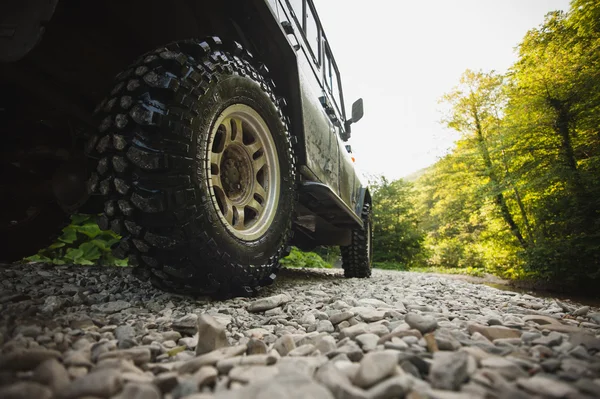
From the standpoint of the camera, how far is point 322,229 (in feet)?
12.0

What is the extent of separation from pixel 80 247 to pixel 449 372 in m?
3.53

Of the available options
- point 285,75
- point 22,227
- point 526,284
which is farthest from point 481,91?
point 22,227

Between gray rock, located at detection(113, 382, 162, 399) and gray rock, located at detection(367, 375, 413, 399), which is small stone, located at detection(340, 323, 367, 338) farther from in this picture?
Answer: gray rock, located at detection(113, 382, 162, 399)

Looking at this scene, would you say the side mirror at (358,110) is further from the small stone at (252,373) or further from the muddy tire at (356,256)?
the small stone at (252,373)

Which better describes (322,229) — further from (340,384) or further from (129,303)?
(340,384)

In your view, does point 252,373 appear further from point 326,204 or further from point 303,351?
point 326,204

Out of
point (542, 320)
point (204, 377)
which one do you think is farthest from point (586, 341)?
point (204, 377)

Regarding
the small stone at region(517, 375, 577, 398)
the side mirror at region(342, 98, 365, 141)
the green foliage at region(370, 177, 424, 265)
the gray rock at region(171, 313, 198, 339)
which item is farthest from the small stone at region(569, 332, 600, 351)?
the green foliage at region(370, 177, 424, 265)

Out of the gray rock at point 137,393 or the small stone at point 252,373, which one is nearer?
the gray rock at point 137,393

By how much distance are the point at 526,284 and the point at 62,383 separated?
839 centimetres

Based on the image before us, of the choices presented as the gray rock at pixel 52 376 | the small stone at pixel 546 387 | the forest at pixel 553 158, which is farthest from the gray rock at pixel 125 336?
the forest at pixel 553 158

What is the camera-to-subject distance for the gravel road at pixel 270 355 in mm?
542

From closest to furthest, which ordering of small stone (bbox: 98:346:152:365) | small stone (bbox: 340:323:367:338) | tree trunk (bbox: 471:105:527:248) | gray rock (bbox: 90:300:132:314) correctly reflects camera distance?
1. small stone (bbox: 98:346:152:365)
2. small stone (bbox: 340:323:367:338)
3. gray rock (bbox: 90:300:132:314)
4. tree trunk (bbox: 471:105:527:248)

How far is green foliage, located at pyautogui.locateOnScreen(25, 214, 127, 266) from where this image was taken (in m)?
2.88
